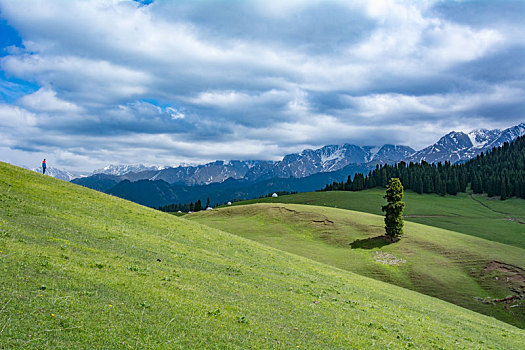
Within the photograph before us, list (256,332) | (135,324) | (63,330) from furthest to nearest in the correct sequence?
(256,332)
(135,324)
(63,330)

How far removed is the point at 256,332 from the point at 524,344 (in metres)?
25.1

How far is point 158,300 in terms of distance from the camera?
14.9 metres

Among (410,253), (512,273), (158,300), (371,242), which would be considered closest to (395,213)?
(371,242)

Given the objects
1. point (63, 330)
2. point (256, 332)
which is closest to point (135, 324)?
point (63, 330)

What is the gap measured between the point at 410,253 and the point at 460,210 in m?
100.0

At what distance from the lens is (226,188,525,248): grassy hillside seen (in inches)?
4082

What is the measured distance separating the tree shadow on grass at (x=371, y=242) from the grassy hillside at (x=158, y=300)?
40996 mm

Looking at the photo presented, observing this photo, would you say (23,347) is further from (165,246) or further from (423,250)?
(423,250)

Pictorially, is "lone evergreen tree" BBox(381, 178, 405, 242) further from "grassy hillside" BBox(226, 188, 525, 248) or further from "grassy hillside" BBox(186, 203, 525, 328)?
"grassy hillside" BBox(226, 188, 525, 248)

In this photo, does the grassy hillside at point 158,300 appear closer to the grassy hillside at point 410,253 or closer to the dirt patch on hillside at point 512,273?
the grassy hillside at point 410,253

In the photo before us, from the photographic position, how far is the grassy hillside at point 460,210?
340 feet

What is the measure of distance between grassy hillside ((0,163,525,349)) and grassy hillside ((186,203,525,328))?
89.8 feet

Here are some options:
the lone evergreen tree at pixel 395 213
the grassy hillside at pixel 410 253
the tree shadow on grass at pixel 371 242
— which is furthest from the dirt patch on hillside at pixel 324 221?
the lone evergreen tree at pixel 395 213

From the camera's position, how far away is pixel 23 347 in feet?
31.2
